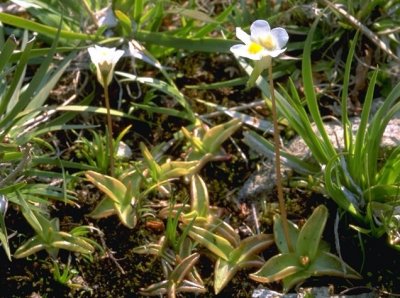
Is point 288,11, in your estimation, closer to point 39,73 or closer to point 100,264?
point 39,73

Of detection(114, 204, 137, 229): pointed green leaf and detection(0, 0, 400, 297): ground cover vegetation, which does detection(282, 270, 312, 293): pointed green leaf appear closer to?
detection(0, 0, 400, 297): ground cover vegetation

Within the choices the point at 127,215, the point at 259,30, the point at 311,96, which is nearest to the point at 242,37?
the point at 259,30

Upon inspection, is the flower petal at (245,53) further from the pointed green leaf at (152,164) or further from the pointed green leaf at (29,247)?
the pointed green leaf at (29,247)

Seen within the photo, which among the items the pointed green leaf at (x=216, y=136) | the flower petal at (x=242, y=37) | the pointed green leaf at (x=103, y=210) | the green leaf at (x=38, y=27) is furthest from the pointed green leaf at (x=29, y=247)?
the flower petal at (x=242, y=37)

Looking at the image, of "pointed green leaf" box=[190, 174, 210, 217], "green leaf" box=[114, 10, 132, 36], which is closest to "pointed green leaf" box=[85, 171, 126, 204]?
"pointed green leaf" box=[190, 174, 210, 217]

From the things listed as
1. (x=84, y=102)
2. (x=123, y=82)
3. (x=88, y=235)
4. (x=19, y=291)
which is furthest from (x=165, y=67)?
(x=19, y=291)

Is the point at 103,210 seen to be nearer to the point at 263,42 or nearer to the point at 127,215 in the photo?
the point at 127,215
